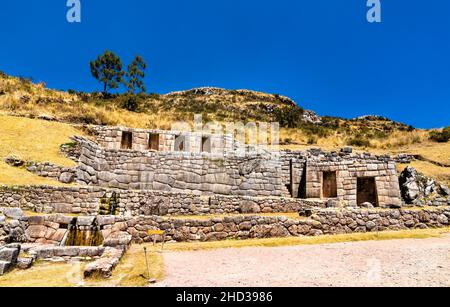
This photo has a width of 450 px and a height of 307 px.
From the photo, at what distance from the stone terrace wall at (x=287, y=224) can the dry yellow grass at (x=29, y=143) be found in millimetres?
5027

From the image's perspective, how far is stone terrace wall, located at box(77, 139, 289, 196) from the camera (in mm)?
15805

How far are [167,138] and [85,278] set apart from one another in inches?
505

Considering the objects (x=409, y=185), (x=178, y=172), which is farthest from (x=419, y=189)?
(x=178, y=172)

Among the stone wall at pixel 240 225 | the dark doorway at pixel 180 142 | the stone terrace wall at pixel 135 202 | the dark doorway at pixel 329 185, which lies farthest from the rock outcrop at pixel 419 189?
the dark doorway at pixel 180 142

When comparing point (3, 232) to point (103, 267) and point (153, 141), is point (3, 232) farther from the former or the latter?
point (153, 141)

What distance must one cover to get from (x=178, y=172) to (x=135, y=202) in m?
3.66

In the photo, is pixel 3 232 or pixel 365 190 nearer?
pixel 3 232

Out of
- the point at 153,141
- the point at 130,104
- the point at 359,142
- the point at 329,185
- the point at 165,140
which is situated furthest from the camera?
the point at 130,104

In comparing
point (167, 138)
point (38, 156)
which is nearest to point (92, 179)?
point (38, 156)

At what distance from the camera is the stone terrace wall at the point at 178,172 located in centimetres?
1580

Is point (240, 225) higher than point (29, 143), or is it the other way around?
point (29, 143)

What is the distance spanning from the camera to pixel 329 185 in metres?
16.7

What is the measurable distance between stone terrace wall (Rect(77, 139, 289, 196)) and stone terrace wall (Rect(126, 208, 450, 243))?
18.2 feet
